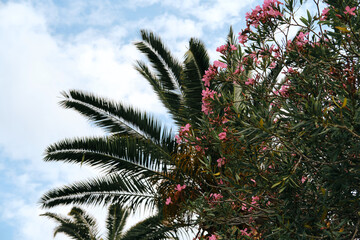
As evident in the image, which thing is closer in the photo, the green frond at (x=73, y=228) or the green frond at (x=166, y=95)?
the green frond at (x=166, y=95)

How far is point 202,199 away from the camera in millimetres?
4352

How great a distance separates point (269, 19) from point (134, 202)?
5423mm

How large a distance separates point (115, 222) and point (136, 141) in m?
6.95

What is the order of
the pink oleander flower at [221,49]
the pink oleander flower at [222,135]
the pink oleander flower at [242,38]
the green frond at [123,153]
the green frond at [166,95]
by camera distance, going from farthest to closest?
the green frond at [166,95] → the green frond at [123,153] → the pink oleander flower at [221,49] → the pink oleander flower at [242,38] → the pink oleander flower at [222,135]

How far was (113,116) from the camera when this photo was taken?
8820mm

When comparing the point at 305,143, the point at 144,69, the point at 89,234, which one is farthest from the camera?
the point at 89,234

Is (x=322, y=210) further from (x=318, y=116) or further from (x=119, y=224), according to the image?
(x=119, y=224)

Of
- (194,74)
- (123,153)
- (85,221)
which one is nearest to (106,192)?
(123,153)

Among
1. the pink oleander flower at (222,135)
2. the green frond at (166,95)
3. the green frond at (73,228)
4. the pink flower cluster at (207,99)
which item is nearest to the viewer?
the pink oleander flower at (222,135)

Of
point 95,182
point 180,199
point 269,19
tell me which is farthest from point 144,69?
point 269,19

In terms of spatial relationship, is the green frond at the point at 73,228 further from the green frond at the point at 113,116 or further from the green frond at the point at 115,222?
the green frond at the point at 113,116

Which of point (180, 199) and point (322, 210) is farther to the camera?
point (180, 199)

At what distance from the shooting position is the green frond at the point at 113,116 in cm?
858

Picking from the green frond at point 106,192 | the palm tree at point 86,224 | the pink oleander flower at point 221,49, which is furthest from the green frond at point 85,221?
the pink oleander flower at point 221,49
